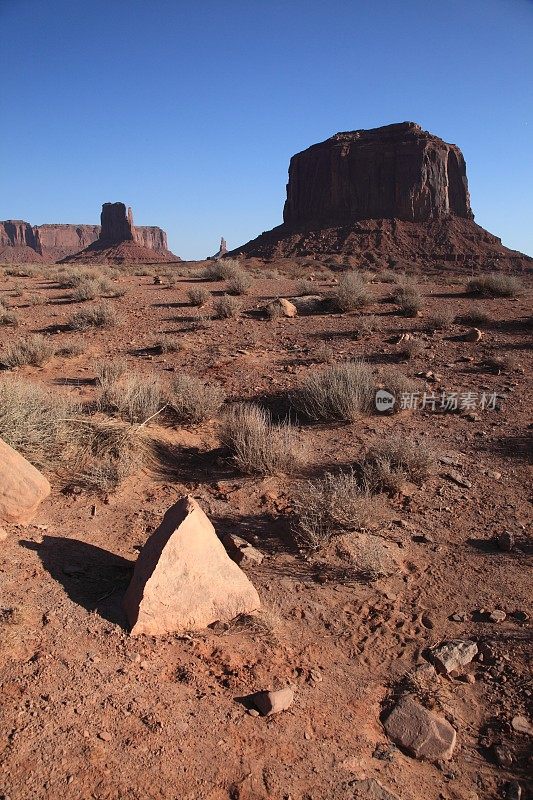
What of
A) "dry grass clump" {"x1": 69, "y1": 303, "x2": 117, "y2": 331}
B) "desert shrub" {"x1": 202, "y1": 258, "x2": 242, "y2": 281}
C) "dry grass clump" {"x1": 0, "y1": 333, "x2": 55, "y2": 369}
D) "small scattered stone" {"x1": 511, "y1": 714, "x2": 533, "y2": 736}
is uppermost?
"desert shrub" {"x1": 202, "y1": 258, "x2": 242, "y2": 281}

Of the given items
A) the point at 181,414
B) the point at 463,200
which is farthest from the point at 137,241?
the point at 181,414

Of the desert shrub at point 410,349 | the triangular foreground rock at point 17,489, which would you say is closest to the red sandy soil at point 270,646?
the triangular foreground rock at point 17,489

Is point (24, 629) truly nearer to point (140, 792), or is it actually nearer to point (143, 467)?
point (140, 792)

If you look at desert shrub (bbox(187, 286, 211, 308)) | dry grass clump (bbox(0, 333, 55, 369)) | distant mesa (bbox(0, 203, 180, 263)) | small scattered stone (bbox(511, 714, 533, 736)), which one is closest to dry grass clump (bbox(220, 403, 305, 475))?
small scattered stone (bbox(511, 714, 533, 736))

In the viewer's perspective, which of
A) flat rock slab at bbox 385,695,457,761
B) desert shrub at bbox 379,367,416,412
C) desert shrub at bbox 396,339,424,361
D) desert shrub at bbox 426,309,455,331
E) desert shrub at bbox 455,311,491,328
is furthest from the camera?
desert shrub at bbox 455,311,491,328

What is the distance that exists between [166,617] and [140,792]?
917 millimetres

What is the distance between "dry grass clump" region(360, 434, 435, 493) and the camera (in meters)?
4.50

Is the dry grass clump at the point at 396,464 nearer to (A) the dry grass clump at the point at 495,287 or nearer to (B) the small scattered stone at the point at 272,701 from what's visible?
(B) the small scattered stone at the point at 272,701

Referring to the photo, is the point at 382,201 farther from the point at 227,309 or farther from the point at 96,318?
the point at 96,318

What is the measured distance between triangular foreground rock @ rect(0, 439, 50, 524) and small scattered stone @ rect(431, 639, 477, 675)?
2927mm

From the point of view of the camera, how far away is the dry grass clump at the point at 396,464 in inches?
177

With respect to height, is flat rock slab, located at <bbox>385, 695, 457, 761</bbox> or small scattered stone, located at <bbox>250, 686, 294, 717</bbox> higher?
small scattered stone, located at <bbox>250, 686, 294, 717</bbox>

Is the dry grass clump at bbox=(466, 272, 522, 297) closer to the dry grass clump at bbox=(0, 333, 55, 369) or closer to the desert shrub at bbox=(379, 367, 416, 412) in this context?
the desert shrub at bbox=(379, 367, 416, 412)

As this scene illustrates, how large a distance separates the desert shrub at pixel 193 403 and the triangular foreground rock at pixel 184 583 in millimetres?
2756
